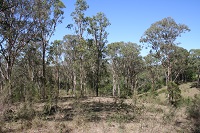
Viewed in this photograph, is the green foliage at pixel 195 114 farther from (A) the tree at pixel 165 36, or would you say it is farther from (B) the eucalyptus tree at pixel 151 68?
(B) the eucalyptus tree at pixel 151 68

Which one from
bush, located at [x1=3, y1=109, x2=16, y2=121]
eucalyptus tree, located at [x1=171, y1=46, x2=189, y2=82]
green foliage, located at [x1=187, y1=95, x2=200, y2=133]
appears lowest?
green foliage, located at [x1=187, y1=95, x2=200, y2=133]

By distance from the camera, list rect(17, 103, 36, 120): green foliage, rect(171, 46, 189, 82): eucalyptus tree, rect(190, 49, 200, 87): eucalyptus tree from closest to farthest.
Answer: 1. rect(17, 103, 36, 120): green foliage
2. rect(171, 46, 189, 82): eucalyptus tree
3. rect(190, 49, 200, 87): eucalyptus tree

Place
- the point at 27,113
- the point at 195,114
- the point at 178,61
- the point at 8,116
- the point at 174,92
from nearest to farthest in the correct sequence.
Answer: the point at 27,113
the point at 8,116
the point at 195,114
the point at 174,92
the point at 178,61

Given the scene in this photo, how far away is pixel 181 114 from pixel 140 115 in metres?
3.47

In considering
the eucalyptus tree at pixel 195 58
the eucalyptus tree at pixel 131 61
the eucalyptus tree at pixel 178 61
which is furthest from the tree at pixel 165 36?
the eucalyptus tree at pixel 195 58

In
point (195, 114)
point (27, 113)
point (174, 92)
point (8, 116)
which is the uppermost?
point (174, 92)

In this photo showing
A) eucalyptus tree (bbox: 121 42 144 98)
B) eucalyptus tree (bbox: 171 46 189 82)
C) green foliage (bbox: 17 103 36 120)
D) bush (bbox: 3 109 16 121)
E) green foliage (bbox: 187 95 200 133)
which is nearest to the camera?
bush (bbox: 3 109 16 121)

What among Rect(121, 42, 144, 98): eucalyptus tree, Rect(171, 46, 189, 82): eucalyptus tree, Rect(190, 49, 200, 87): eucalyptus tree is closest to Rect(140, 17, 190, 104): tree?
Rect(171, 46, 189, 82): eucalyptus tree

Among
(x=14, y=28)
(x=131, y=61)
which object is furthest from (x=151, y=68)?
(x=14, y=28)

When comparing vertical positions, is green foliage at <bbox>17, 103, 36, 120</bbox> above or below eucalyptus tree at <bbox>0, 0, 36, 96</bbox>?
below

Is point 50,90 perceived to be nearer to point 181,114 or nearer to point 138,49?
point 181,114

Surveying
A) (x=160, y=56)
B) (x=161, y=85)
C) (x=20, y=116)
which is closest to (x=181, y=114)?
(x=20, y=116)

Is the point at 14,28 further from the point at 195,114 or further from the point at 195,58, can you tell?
the point at 195,58

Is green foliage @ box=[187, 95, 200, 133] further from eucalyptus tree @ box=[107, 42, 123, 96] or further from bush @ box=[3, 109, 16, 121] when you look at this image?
eucalyptus tree @ box=[107, 42, 123, 96]
